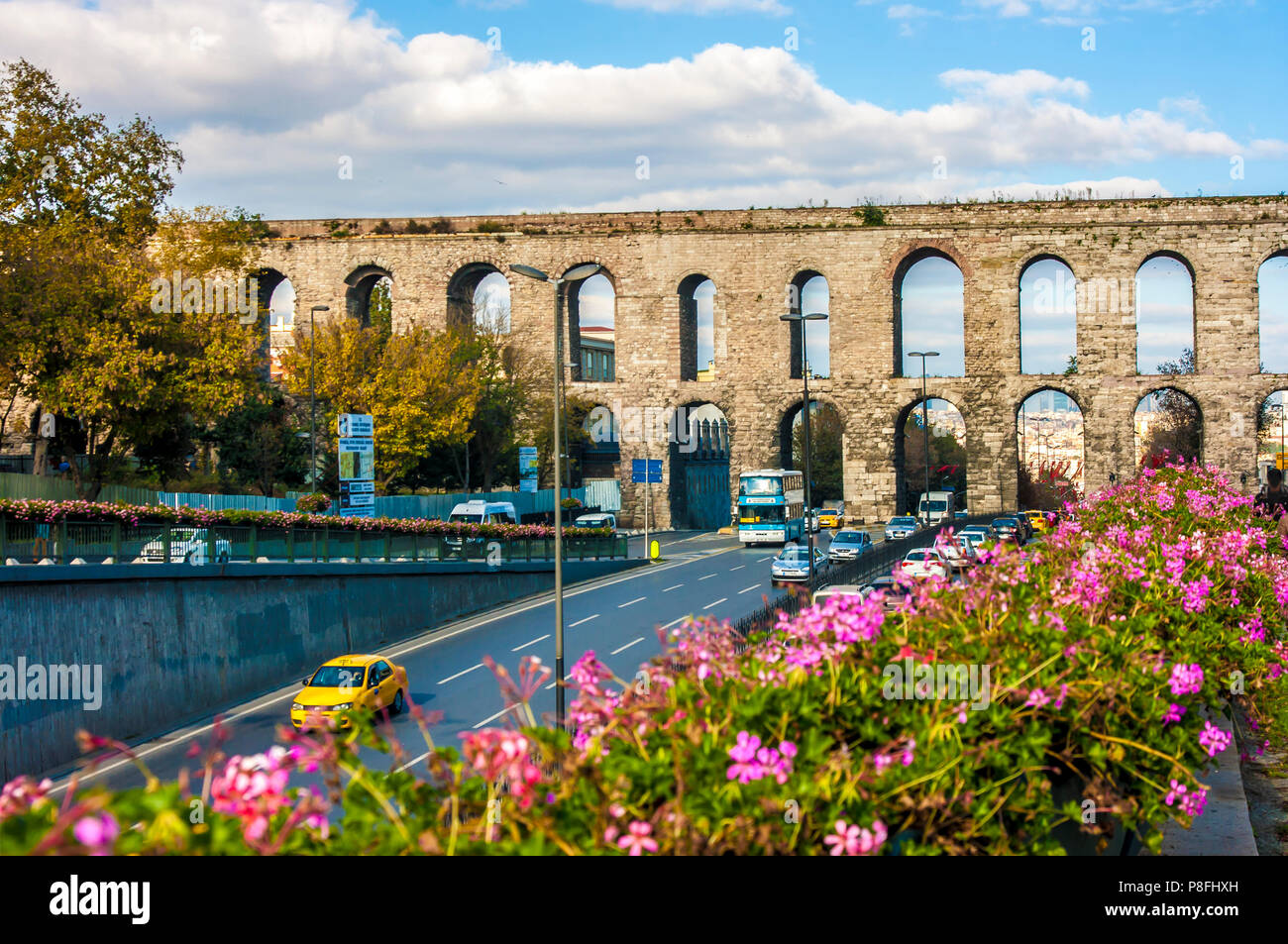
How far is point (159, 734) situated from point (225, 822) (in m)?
19.8

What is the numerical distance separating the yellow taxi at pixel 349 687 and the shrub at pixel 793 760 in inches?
588

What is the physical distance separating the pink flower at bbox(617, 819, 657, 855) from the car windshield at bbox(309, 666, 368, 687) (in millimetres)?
18641

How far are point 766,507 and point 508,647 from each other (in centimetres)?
2602

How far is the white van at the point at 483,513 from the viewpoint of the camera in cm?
4578

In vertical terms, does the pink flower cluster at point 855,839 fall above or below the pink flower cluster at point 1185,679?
below

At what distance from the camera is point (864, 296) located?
64.7 metres

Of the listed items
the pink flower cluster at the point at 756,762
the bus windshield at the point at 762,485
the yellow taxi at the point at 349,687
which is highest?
the pink flower cluster at the point at 756,762

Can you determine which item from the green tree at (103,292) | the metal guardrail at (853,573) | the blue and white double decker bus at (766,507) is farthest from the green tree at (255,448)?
the metal guardrail at (853,573)

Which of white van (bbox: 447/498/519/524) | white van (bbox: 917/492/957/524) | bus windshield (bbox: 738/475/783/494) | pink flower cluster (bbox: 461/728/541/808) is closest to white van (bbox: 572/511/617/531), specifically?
bus windshield (bbox: 738/475/783/494)

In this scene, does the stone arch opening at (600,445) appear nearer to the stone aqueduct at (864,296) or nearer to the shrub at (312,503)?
the stone aqueduct at (864,296)

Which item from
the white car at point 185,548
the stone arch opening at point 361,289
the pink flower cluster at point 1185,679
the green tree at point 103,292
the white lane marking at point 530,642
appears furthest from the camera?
the stone arch opening at point 361,289

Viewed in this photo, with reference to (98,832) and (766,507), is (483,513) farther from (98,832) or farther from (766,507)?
(98,832)
